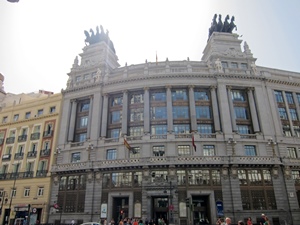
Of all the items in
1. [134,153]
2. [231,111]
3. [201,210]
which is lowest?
[201,210]

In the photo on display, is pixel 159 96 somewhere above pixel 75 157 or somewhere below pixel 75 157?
above

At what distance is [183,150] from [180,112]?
7.34 m

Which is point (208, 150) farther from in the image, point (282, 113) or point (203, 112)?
point (282, 113)

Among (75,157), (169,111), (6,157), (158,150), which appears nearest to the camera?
(158,150)

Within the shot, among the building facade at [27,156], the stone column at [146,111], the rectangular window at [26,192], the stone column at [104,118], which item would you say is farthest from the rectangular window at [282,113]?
the rectangular window at [26,192]

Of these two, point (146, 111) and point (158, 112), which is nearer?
point (146, 111)

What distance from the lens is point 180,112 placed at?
45.0 meters

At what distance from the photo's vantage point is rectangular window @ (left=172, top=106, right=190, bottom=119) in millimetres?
44531

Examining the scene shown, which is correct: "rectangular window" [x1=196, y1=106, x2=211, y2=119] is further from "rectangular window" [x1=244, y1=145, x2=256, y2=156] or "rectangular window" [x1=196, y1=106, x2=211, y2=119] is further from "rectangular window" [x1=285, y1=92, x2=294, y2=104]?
"rectangular window" [x1=285, y1=92, x2=294, y2=104]

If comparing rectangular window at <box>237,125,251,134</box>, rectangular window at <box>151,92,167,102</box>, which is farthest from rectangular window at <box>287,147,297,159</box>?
rectangular window at <box>151,92,167,102</box>

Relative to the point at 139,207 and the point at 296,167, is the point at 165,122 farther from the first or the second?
the point at 296,167

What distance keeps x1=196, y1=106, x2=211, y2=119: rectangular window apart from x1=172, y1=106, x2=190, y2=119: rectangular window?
1884mm

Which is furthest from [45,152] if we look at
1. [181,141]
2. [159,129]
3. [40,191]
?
[181,141]

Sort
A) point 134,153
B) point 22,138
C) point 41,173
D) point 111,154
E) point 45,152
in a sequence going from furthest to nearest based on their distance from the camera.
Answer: point 22,138 < point 45,152 < point 41,173 < point 111,154 < point 134,153
